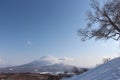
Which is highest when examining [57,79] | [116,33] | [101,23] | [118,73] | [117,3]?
[117,3]

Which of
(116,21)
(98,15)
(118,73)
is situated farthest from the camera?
(98,15)

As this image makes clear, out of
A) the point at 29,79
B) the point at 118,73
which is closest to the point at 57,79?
the point at 29,79

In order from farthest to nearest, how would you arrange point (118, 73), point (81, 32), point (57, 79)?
point (81, 32), point (57, 79), point (118, 73)

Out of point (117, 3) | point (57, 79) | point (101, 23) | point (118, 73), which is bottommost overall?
point (118, 73)

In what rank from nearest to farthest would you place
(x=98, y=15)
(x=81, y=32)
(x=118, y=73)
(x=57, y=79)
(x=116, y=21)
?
(x=118, y=73) → (x=57, y=79) → (x=116, y=21) → (x=98, y=15) → (x=81, y=32)

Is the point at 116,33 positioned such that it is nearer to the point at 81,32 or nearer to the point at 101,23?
the point at 101,23

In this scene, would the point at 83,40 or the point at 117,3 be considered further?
the point at 83,40

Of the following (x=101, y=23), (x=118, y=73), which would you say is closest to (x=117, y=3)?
(x=101, y=23)

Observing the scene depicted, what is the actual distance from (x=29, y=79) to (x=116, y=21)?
18535 mm

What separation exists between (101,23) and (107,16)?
1673mm

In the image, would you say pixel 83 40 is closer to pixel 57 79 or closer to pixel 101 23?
pixel 101 23

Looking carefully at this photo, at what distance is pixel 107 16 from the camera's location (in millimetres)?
37500

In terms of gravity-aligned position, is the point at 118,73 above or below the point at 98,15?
below

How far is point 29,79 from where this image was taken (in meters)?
25.9
